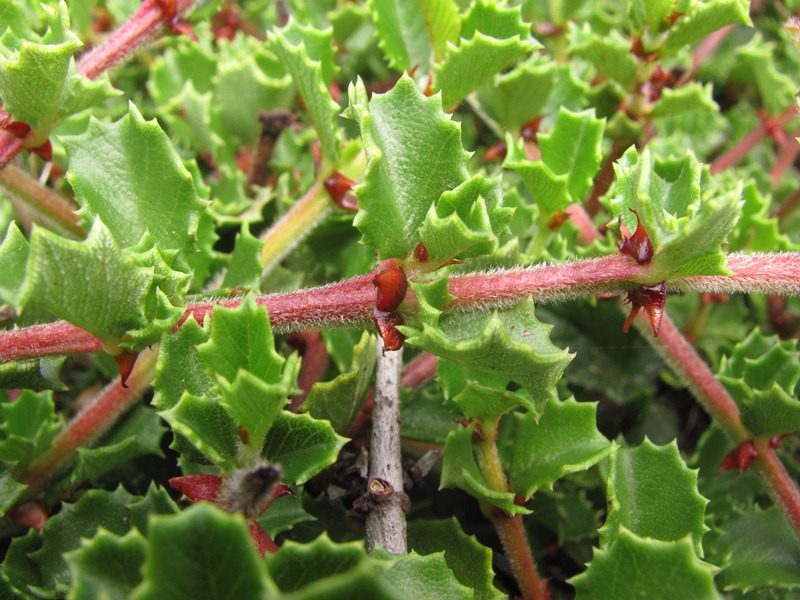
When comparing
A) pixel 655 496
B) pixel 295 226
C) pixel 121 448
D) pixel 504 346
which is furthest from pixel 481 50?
pixel 121 448

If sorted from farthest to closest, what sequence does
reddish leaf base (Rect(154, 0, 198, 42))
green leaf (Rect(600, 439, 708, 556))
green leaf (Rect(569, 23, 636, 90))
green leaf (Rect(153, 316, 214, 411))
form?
green leaf (Rect(569, 23, 636, 90)), reddish leaf base (Rect(154, 0, 198, 42)), green leaf (Rect(600, 439, 708, 556)), green leaf (Rect(153, 316, 214, 411))

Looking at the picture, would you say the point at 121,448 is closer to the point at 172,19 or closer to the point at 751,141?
the point at 172,19

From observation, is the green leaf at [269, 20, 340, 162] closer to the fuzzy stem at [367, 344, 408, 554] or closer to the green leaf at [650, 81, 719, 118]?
the fuzzy stem at [367, 344, 408, 554]

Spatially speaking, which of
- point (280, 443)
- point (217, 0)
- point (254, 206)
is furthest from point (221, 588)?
point (217, 0)

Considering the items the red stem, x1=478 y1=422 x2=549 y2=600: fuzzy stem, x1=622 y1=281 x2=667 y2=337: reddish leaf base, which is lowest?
the red stem

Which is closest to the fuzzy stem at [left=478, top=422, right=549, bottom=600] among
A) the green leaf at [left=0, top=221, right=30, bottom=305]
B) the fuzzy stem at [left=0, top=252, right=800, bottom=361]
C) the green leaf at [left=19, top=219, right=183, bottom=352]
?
the fuzzy stem at [left=0, top=252, right=800, bottom=361]

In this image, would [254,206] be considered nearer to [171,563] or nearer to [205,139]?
[205,139]
